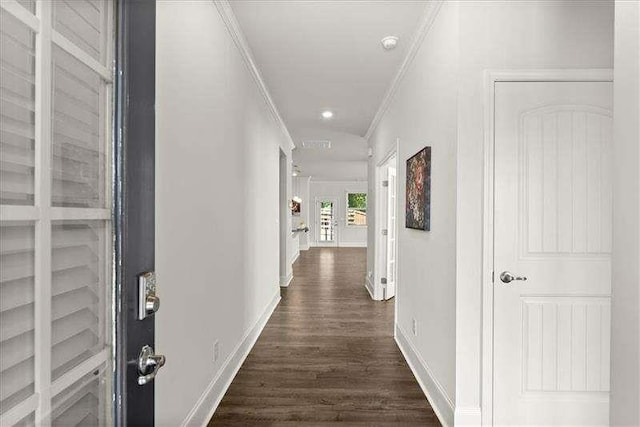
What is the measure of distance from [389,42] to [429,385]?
2.52 metres

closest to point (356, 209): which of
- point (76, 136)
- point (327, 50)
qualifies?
point (327, 50)

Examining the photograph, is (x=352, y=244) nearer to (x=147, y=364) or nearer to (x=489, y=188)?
(x=489, y=188)

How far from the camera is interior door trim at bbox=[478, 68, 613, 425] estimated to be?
199cm

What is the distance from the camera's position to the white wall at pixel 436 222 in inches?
82.3

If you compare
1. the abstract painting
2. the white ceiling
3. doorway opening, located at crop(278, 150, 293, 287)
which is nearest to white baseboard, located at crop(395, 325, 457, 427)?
the abstract painting

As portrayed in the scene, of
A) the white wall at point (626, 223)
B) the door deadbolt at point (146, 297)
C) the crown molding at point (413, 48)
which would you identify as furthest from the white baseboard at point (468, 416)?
the crown molding at point (413, 48)

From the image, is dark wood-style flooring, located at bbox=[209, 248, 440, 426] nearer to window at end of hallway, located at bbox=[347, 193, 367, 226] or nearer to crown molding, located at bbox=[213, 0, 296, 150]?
crown molding, located at bbox=[213, 0, 296, 150]

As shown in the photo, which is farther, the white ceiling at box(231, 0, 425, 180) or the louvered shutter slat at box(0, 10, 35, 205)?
the white ceiling at box(231, 0, 425, 180)

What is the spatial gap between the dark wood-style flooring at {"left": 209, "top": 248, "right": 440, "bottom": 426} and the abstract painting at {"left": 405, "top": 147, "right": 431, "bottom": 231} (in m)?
1.16

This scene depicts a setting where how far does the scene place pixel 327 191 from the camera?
13.3 metres

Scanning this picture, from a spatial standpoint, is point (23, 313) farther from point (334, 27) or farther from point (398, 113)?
point (398, 113)

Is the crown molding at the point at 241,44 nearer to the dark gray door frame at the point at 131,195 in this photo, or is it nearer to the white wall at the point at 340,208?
the dark gray door frame at the point at 131,195

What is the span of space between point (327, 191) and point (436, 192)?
1094 cm

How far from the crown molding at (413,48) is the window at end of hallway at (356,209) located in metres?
8.66
